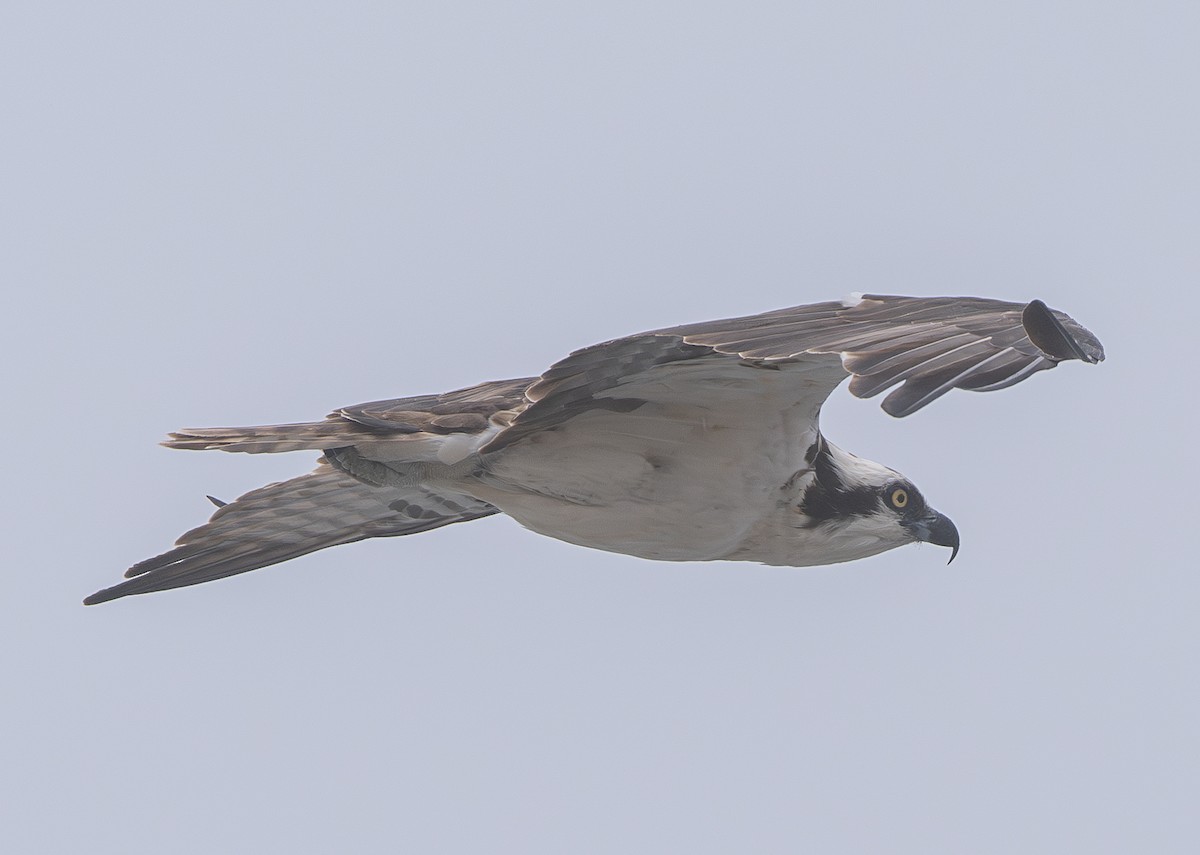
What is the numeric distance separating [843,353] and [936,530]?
3.45 meters

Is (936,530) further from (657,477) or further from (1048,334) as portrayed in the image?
(1048,334)

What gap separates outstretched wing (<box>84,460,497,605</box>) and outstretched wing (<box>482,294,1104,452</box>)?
5.40 ft

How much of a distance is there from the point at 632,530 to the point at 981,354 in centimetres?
273

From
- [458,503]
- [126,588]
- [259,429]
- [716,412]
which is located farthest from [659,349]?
[126,588]

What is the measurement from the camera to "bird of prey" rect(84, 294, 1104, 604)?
727 cm

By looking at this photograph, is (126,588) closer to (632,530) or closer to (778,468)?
(632,530)

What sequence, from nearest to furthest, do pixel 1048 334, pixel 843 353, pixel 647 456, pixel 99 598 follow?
pixel 1048 334 < pixel 843 353 < pixel 647 456 < pixel 99 598

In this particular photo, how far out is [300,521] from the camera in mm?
9977

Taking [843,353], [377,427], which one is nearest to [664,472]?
[377,427]

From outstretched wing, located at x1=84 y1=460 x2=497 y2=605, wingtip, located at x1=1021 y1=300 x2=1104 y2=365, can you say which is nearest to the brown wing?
outstretched wing, located at x1=84 y1=460 x2=497 y2=605

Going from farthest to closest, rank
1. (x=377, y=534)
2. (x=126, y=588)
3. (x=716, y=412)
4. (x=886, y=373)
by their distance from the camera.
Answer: (x=377, y=534) < (x=126, y=588) < (x=716, y=412) < (x=886, y=373)

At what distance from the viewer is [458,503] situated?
995cm

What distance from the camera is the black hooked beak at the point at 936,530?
9.52 metres

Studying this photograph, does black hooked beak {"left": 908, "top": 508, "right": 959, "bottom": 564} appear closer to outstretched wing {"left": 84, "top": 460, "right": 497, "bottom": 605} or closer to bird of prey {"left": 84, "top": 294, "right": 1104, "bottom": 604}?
bird of prey {"left": 84, "top": 294, "right": 1104, "bottom": 604}
